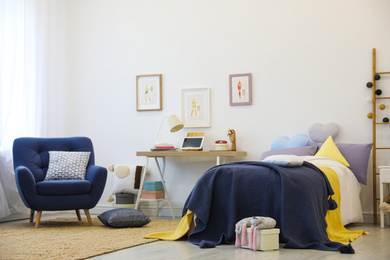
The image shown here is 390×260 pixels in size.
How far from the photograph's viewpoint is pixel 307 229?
353 cm

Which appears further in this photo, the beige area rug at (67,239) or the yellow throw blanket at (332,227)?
the yellow throw blanket at (332,227)

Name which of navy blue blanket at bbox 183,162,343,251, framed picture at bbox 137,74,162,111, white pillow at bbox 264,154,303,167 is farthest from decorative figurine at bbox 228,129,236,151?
navy blue blanket at bbox 183,162,343,251

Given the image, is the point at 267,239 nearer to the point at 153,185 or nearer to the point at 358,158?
the point at 358,158

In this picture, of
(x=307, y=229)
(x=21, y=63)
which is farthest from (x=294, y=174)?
(x=21, y=63)

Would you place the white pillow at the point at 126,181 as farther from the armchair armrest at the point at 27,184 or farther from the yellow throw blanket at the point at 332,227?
the yellow throw blanket at the point at 332,227

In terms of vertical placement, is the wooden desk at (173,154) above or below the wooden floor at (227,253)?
above

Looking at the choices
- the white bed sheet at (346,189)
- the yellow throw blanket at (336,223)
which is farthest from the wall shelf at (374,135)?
the yellow throw blanket at (336,223)

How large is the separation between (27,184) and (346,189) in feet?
9.97

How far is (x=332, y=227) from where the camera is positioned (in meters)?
4.02

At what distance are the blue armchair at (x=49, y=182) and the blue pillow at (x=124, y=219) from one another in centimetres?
29

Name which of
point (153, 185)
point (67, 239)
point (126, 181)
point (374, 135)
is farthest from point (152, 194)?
point (374, 135)

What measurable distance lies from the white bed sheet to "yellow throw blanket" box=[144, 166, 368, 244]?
0.17 metres

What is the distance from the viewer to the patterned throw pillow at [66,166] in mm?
5094

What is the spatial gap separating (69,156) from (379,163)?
11.1ft
